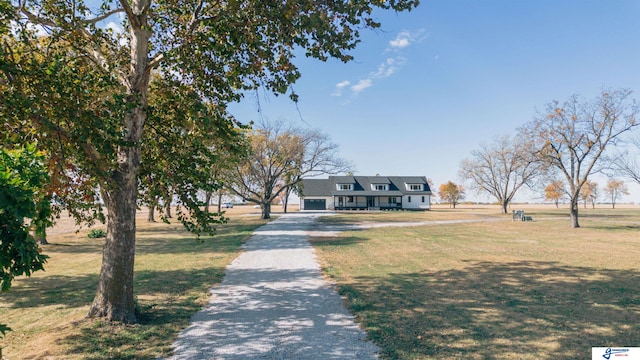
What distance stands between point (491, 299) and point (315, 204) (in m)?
58.1

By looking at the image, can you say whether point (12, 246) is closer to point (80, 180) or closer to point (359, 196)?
point (80, 180)

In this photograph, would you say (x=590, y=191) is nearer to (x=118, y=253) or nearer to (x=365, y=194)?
(x=365, y=194)

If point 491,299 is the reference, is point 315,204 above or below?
above

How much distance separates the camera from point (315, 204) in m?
65.3

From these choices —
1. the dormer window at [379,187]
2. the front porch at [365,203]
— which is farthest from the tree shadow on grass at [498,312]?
the dormer window at [379,187]

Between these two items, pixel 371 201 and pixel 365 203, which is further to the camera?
pixel 371 201

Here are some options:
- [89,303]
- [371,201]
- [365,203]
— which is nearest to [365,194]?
[365,203]

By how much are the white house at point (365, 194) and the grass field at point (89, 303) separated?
50565mm

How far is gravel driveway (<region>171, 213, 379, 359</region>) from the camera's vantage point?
16.2 feet

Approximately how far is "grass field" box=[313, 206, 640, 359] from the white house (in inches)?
1945

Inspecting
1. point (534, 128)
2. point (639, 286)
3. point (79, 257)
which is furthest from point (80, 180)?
point (534, 128)

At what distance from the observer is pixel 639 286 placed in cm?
849

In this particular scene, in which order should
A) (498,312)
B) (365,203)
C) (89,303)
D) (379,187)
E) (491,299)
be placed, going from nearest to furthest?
(498,312)
(491,299)
(89,303)
(365,203)
(379,187)

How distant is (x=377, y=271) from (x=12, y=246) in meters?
9.07
